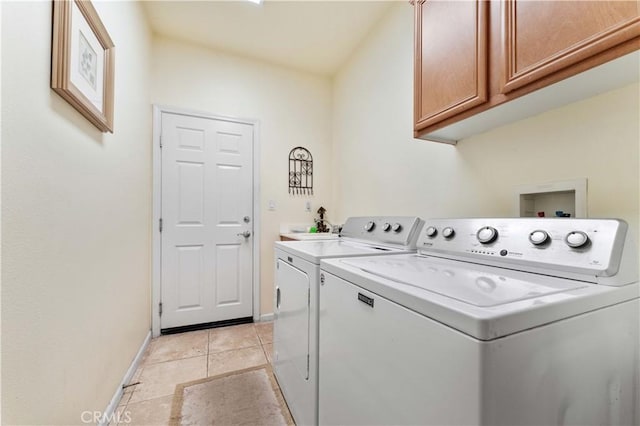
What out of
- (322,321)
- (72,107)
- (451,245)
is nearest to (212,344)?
(322,321)

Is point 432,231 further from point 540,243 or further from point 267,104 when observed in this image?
point 267,104

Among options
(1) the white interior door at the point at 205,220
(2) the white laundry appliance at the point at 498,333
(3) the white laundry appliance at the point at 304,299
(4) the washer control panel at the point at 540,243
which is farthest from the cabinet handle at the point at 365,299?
(1) the white interior door at the point at 205,220

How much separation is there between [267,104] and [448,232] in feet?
7.77

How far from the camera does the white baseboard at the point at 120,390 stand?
133 centimetres

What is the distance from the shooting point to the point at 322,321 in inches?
42.1

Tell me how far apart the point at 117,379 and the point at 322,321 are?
135cm

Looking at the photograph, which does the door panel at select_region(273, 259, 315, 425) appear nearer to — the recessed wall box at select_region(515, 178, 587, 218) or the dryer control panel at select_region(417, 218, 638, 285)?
the dryer control panel at select_region(417, 218, 638, 285)

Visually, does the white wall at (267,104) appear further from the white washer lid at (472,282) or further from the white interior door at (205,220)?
the white washer lid at (472,282)

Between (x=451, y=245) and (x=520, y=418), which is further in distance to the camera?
(x=451, y=245)

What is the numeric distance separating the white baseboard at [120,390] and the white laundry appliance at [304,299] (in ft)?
2.88

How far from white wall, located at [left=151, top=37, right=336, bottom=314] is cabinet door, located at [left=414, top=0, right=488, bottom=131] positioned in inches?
69.2

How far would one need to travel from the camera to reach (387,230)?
5.12 feet

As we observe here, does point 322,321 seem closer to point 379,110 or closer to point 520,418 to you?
point 520,418

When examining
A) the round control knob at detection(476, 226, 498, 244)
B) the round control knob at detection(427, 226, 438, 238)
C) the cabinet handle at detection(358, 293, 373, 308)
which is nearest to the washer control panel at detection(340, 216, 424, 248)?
the round control knob at detection(427, 226, 438, 238)
